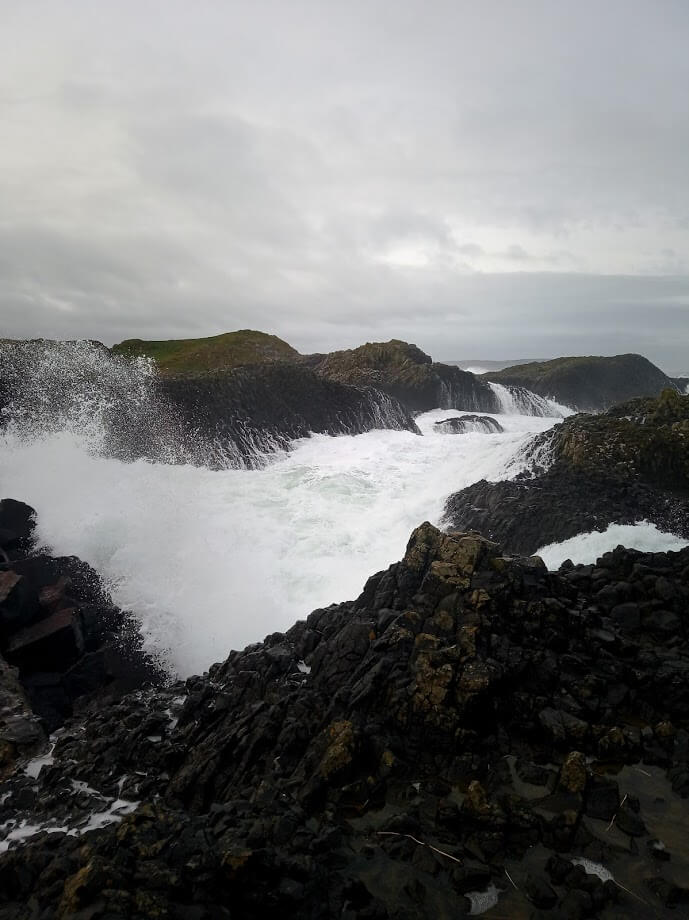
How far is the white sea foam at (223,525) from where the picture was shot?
15.5 metres

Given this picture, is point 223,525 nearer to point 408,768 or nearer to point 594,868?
point 408,768

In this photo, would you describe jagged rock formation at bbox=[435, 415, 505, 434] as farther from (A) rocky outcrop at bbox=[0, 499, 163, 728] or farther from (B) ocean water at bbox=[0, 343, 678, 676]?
(A) rocky outcrop at bbox=[0, 499, 163, 728]

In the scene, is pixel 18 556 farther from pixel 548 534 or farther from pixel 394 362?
pixel 394 362

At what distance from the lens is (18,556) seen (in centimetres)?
1658

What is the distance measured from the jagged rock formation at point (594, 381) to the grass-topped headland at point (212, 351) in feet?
102

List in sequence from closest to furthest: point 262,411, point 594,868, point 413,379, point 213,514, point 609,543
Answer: point 594,868 → point 609,543 → point 213,514 → point 262,411 → point 413,379

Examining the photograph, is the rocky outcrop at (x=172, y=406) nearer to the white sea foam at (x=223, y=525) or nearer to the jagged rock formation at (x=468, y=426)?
the white sea foam at (x=223, y=525)

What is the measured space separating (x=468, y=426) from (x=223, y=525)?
2789 cm

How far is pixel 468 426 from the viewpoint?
4416 cm

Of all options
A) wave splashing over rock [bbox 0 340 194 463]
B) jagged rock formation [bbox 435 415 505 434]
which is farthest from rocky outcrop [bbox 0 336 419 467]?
jagged rock formation [bbox 435 415 505 434]

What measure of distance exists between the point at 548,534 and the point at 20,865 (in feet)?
47.2

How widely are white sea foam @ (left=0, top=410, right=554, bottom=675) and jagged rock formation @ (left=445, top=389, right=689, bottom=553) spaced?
191cm

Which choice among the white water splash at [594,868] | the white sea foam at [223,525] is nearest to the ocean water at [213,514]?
the white sea foam at [223,525]

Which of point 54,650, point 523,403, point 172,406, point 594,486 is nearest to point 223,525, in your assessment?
point 54,650
